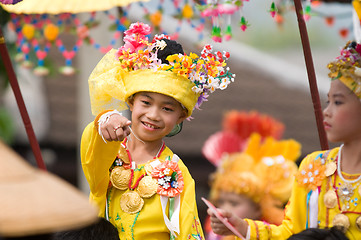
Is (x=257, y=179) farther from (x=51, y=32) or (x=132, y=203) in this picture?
(x=132, y=203)

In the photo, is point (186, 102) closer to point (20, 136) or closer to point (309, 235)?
point (309, 235)

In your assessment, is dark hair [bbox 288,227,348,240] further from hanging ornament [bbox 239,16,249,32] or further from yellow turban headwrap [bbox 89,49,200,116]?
hanging ornament [bbox 239,16,249,32]

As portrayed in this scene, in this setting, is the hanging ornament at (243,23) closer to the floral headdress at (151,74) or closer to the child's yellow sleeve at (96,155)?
the floral headdress at (151,74)

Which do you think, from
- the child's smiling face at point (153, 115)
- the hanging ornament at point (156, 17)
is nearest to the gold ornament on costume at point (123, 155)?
the child's smiling face at point (153, 115)

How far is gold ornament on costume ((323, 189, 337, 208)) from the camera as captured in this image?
2418 millimetres

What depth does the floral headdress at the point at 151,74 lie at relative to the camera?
257cm

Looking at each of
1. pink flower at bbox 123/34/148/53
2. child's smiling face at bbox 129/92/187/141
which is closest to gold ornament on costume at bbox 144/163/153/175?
child's smiling face at bbox 129/92/187/141

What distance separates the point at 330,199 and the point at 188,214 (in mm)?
562

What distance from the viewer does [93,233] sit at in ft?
7.66

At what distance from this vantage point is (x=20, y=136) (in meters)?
6.65

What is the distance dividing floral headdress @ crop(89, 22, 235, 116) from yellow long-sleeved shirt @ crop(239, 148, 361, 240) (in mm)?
514

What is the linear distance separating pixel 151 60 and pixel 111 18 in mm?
1763

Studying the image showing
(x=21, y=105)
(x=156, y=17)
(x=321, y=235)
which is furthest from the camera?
(x=156, y=17)

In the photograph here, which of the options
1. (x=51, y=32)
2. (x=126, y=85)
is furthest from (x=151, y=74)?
(x=51, y=32)
